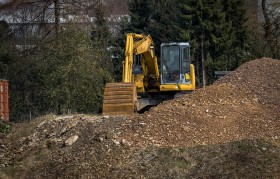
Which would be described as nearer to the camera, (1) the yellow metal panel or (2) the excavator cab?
(1) the yellow metal panel

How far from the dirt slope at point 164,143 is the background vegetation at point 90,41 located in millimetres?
10065

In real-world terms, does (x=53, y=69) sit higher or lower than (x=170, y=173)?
higher

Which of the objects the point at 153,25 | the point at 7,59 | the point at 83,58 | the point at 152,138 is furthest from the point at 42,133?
the point at 153,25

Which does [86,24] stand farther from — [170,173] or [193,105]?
[170,173]

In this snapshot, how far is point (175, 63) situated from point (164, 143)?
9393 millimetres

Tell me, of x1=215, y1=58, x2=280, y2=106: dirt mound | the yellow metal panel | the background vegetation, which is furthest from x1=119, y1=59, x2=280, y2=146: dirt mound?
the background vegetation

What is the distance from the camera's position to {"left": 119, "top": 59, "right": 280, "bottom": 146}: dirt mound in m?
11.5

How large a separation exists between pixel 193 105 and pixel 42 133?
3.67 m

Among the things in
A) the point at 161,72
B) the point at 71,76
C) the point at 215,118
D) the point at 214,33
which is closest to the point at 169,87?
the point at 161,72

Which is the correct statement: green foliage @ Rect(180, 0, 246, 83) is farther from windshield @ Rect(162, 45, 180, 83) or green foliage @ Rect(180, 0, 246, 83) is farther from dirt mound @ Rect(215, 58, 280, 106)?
dirt mound @ Rect(215, 58, 280, 106)

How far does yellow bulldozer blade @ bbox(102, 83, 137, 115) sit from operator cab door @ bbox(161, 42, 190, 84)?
4946mm

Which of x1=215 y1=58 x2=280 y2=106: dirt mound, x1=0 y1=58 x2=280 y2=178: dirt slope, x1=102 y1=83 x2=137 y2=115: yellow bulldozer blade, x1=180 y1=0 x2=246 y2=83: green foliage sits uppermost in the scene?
x1=180 y1=0 x2=246 y2=83: green foliage

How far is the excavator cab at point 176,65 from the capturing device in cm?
2027

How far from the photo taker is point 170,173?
1017 cm
